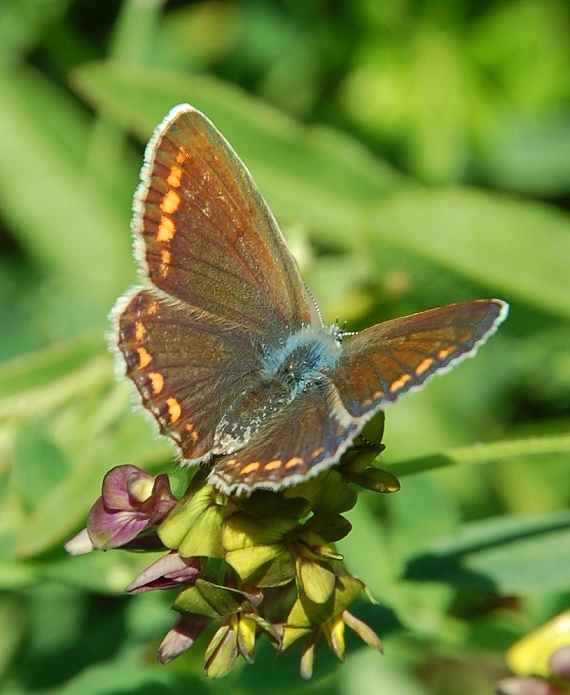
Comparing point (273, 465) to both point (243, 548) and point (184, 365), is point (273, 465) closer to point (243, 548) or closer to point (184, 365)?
point (243, 548)

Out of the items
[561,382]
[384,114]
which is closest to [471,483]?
[561,382]

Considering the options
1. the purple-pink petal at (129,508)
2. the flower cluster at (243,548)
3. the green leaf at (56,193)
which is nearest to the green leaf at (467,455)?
the flower cluster at (243,548)

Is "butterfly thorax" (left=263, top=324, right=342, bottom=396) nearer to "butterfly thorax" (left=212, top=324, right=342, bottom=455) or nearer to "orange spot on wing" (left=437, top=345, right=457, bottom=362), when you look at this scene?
"butterfly thorax" (left=212, top=324, right=342, bottom=455)

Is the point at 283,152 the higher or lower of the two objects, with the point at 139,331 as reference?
lower

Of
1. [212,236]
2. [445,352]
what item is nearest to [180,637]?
[445,352]

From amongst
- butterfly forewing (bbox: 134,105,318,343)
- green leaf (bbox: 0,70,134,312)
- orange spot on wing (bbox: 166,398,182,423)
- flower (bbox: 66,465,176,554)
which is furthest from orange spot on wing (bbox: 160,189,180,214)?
green leaf (bbox: 0,70,134,312)

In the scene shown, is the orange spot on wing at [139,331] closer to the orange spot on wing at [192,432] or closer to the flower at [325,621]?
the orange spot on wing at [192,432]
